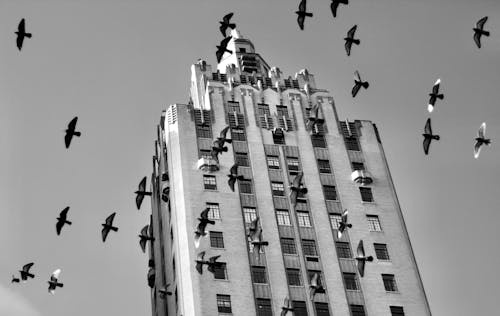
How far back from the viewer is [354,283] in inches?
3428

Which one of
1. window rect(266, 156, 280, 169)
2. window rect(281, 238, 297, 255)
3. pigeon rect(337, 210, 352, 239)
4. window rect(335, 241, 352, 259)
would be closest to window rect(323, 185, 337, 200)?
window rect(266, 156, 280, 169)

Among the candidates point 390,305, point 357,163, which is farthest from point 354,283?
point 357,163

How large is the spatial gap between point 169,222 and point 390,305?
74.5 ft

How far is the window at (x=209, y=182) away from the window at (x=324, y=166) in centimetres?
1039

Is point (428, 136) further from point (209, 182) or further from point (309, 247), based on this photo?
point (209, 182)

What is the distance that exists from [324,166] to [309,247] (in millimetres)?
11226

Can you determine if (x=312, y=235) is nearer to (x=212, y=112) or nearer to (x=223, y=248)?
(x=223, y=248)

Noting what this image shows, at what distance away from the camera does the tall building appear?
3354 inches

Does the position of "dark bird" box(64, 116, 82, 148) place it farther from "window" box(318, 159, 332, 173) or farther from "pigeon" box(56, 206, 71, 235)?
"window" box(318, 159, 332, 173)

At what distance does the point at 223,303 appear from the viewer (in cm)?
8306

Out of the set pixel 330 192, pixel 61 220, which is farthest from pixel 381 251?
pixel 61 220

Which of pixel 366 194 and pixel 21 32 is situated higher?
pixel 366 194

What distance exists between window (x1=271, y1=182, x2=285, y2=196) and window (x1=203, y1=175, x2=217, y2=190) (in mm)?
5312

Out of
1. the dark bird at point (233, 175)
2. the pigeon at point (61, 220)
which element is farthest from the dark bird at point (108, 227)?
the dark bird at point (233, 175)
